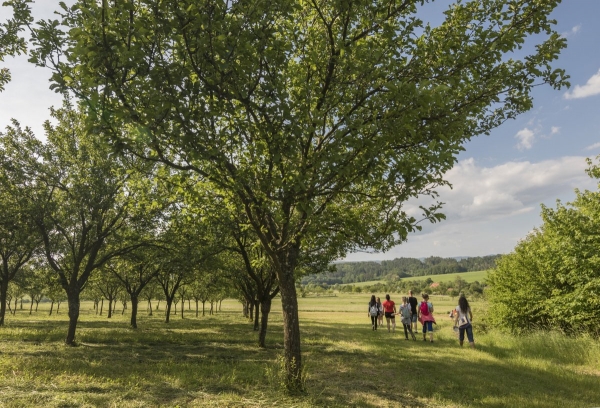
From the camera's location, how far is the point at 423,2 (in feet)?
21.1

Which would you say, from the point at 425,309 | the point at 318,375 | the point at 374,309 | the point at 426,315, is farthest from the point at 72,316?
the point at 374,309

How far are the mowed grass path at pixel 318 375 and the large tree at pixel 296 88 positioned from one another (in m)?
1.93

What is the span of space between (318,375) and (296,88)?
801 centimetres

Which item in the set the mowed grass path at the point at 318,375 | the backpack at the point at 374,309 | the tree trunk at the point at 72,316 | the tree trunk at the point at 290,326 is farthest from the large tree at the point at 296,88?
the backpack at the point at 374,309

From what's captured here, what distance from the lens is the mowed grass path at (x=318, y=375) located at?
7.23m

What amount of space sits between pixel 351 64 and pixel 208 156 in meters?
3.13

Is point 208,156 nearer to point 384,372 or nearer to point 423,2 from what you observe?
point 423,2

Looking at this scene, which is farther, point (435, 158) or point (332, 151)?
point (332, 151)


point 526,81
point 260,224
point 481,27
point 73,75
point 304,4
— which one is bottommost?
point 260,224

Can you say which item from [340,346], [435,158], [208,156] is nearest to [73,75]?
[208,156]

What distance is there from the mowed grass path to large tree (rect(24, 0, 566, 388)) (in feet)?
6.34

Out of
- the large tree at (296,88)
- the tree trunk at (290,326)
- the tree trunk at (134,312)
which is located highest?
the large tree at (296,88)

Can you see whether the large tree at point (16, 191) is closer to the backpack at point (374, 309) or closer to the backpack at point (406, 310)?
the backpack at point (406, 310)

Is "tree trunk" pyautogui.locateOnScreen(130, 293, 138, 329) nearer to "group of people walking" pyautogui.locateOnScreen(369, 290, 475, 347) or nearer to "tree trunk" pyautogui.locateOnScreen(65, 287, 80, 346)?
"tree trunk" pyautogui.locateOnScreen(65, 287, 80, 346)
